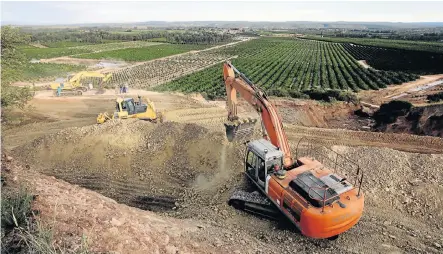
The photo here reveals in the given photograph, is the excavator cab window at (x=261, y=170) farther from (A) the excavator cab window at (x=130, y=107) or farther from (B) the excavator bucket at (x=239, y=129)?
(A) the excavator cab window at (x=130, y=107)

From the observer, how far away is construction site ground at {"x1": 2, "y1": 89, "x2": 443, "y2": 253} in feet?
23.5

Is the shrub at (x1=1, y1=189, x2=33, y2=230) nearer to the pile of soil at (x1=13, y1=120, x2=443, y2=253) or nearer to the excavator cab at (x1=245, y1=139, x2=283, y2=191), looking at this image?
the pile of soil at (x1=13, y1=120, x2=443, y2=253)

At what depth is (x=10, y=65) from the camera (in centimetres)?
1535

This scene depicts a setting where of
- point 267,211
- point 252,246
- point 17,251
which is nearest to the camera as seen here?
point 17,251

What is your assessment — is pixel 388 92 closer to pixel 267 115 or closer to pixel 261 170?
pixel 267 115

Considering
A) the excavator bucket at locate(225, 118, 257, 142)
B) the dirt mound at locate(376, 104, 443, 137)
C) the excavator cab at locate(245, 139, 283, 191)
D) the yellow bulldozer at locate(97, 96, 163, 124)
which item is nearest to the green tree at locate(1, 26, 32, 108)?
the yellow bulldozer at locate(97, 96, 163, 124)

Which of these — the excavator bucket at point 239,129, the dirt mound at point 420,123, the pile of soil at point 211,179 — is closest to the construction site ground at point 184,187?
the pile of soil at point 211,179

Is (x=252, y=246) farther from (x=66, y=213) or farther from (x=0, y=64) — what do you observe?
(x=0, y=64)

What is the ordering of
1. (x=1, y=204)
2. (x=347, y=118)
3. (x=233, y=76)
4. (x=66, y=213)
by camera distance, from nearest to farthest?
(x=1, y=204) → (x=66, y=213) → (x=233, y=76) → (x=347, y=118)

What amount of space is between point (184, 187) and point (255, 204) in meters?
3.73

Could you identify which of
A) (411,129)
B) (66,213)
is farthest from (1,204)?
(411,129)

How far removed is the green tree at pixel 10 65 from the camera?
1498 centimetres

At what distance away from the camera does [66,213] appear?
22.4ft

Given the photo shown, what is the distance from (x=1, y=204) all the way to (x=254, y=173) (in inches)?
273
